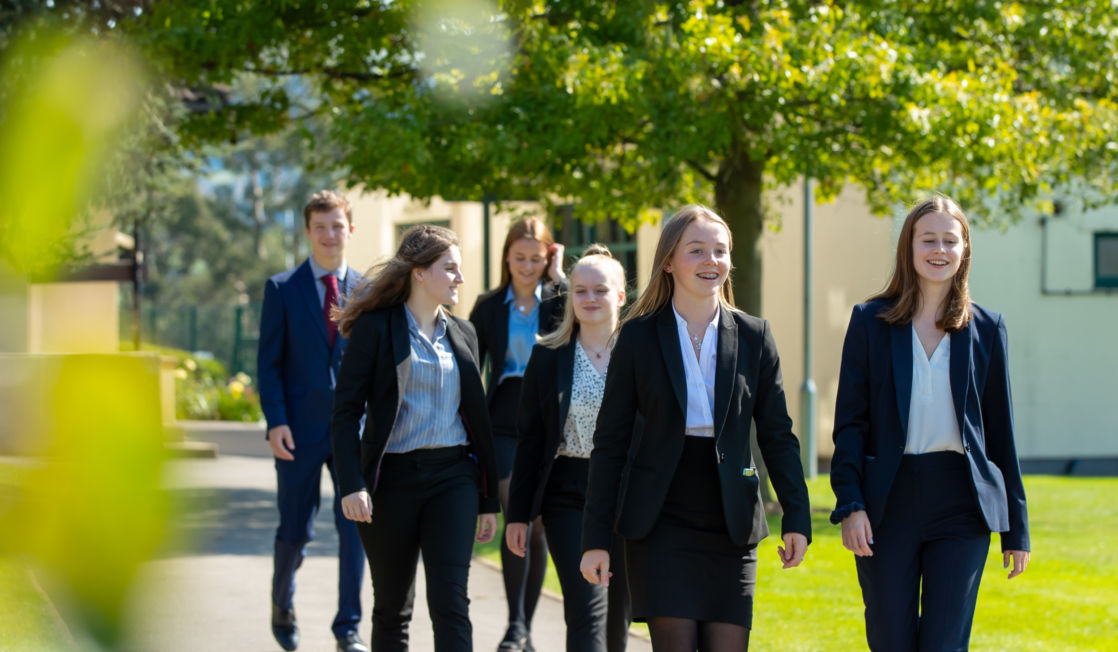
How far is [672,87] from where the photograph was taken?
10.3 metres

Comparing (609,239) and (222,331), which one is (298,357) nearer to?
(609,239)

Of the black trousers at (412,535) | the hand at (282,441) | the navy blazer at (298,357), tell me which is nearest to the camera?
the black trousers at (412,535)

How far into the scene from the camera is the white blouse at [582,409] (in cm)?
482

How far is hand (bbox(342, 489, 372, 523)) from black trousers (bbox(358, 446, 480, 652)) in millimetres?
143

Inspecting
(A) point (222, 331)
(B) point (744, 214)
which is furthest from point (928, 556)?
(A) point (222, 331)

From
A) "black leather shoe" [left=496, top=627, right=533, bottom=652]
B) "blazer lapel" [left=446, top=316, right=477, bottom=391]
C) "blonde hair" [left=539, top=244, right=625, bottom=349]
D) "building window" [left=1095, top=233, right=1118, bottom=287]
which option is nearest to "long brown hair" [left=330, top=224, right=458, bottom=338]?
"blazer lapel" [left=446, top=316, right=477, bottom=391]

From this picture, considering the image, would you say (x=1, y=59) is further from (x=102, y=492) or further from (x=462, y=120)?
(x=462, y=120)

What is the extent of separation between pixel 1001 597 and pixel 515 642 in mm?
3506

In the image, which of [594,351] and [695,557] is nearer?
[695,557]

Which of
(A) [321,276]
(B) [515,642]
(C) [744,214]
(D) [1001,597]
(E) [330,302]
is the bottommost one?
(D) [1001,597]

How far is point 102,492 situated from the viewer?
2.81ft

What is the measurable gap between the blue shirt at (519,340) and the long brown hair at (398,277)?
59.1 inches

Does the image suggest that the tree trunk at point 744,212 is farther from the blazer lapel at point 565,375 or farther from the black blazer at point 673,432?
the black blazer at point 673,432

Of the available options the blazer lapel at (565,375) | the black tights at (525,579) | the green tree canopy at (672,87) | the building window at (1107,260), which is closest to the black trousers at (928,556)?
the blazer lapel at (565,375)
